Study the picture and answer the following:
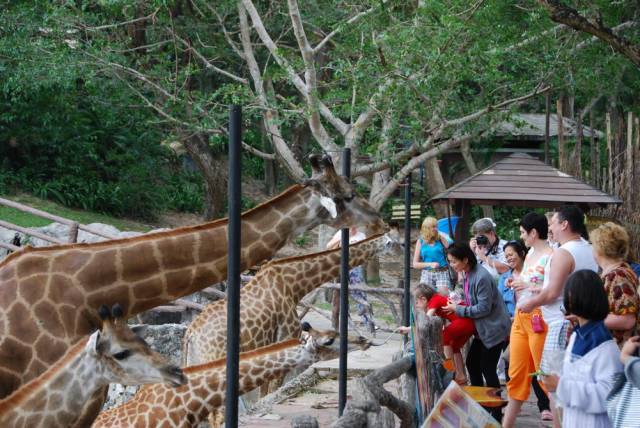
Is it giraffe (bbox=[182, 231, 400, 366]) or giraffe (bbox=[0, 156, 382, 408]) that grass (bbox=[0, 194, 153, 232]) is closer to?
giraffe (bbox=[182, 231, 400, 366])

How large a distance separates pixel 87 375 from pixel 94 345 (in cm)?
20

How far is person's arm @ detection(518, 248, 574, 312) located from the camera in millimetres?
A: 6285

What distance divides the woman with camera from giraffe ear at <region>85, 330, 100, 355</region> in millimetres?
5301

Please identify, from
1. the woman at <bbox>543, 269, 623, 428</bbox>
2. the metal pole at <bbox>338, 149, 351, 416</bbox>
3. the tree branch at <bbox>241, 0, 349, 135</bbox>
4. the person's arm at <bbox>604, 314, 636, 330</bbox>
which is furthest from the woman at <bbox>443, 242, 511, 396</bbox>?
the tree branch at <bbox>241, 0, 349, 135</bbox>

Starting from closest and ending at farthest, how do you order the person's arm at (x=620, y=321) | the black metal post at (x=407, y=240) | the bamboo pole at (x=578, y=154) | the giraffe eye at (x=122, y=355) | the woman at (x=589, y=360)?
the giraffe eye at (x=122, y=355)
the woman at (x=589, y=360)
the person's arm at (x=620, y=321)
the black metal post at (x=407, y=240)
the bamboo pole at (x=578, y=154)

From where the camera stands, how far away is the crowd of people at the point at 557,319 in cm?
488

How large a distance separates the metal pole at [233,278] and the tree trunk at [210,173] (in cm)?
1719

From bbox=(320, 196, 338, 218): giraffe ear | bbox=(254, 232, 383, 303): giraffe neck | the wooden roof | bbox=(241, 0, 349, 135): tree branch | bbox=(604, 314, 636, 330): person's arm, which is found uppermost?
bbox=(241, 0, 349, 135): tree branch

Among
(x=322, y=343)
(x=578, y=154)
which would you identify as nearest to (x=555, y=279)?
(x=322, y=343)

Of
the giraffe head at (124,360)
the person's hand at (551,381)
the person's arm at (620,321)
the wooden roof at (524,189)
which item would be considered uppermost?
the wooden roof at (524,189)

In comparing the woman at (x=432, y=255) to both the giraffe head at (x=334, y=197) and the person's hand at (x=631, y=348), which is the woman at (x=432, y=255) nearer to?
the giraffe head at (x=334, y=197)

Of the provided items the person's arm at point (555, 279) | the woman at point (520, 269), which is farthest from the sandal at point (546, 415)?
the person's arm at point (555, 279)

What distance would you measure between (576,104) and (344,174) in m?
26.4

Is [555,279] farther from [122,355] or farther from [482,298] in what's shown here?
[122,355]
